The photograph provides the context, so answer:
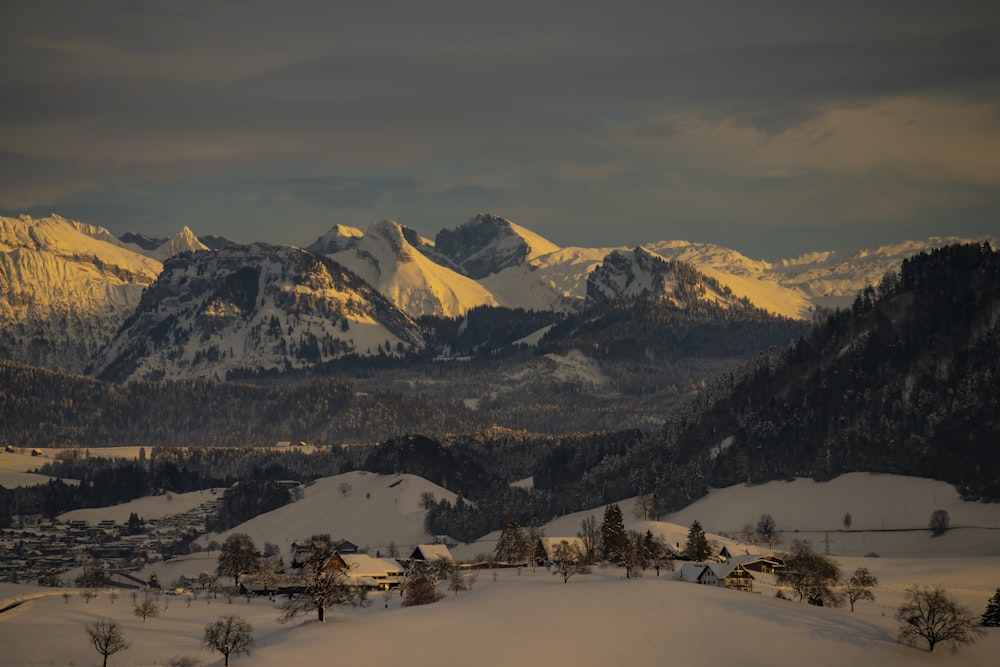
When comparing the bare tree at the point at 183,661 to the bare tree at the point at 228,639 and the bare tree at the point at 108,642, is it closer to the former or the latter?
the bare tree at the point at 228,639

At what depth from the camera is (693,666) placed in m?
192

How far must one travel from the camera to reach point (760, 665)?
7648 inches

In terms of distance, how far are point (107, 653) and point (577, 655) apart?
55.1 meters

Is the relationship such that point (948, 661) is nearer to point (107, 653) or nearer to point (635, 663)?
point (635, 663)

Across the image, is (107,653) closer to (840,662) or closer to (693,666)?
(693,666)

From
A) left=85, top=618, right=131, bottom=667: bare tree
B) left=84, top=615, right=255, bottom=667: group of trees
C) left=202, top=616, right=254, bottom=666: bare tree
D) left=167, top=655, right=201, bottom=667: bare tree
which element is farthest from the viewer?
left=85, top=618, right=131, bottom=667: bare tree

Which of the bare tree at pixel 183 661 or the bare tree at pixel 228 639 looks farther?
the bare tree at pixel 228 639

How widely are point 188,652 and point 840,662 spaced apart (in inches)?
3078

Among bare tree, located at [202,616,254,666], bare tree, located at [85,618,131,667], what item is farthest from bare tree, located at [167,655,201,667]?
bare tree, located at [85,618,131,667]

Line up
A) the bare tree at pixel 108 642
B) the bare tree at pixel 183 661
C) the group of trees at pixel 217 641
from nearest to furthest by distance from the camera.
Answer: the bare tree at pixel 183 661, the group of trees at pixel 217 641, the bare tree at pixel 108 642

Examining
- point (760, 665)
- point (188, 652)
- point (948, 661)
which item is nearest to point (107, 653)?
point (188, 652)

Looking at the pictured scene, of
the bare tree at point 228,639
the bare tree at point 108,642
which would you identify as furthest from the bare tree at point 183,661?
the bare tree at point 108,642

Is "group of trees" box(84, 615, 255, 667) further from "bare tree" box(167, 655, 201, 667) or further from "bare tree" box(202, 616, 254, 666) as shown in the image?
"bare tree" box(167, 655, 201, 667)

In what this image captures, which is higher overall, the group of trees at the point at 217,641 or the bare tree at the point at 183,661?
the group of trees at the point at 217,641
